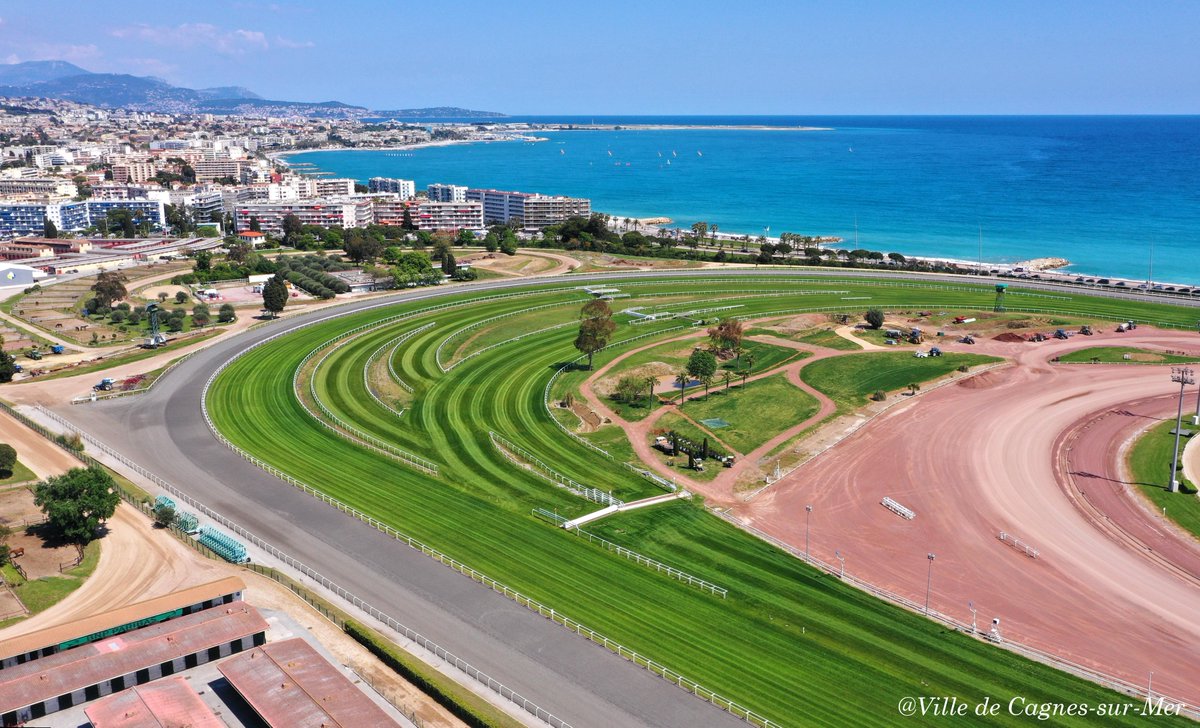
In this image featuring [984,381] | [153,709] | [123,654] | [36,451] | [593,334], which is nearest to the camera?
[153,709]

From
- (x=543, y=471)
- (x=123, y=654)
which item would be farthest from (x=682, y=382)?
(x=123, y=654)

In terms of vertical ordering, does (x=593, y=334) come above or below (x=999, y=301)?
below

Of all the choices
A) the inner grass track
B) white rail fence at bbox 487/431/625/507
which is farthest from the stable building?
white rail fence at bbox 487/431/625/507

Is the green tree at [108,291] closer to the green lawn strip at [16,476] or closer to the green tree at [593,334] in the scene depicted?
the green lawn strip at [16,476]

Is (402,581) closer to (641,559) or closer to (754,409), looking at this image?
(641,559)

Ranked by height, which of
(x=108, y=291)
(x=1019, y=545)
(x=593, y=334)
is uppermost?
(x=593, y=334)

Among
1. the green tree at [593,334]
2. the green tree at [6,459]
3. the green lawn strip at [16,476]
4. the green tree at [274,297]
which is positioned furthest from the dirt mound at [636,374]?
the green tree at [274,297]

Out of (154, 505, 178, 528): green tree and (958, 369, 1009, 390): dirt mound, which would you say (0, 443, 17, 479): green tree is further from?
(958, 369, 1009, 390): dirt mound
